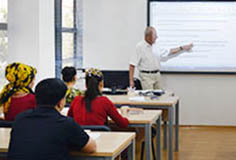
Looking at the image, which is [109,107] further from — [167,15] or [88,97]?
[167,15]

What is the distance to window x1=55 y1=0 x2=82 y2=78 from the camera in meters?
7.65

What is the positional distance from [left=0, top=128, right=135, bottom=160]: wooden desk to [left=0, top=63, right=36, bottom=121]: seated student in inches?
14.5

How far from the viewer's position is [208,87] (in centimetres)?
873

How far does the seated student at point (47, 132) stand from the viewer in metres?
3.19

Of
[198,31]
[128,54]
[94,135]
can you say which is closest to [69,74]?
[94,135]

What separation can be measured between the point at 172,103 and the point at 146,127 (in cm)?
132

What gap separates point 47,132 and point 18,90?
51.4 inches

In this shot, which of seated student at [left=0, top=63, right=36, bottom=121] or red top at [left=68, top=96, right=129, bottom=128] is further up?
seated student at [left=0, top=63, right=36, bottom=121]

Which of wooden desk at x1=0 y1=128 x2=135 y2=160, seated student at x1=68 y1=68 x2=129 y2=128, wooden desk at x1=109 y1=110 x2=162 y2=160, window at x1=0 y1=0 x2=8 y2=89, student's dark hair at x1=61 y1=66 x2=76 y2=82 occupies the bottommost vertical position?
wooden desk at x1=109 y1=110 x2=162 y2=160

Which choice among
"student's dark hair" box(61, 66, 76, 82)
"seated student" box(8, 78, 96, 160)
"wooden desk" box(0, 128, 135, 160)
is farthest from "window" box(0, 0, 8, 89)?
"seated student" box(8, 78, 96, 160)

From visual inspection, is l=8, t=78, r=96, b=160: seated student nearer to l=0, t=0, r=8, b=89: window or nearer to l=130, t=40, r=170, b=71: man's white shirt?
l=0, t=0, r=8, b=89: window

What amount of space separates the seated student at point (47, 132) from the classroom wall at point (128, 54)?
18.2 feet

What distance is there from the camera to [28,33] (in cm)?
628

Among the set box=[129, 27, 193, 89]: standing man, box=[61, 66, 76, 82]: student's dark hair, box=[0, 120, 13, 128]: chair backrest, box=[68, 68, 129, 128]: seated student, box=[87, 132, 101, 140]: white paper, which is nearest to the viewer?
box=[87, 132, 101, 140]: white paper
